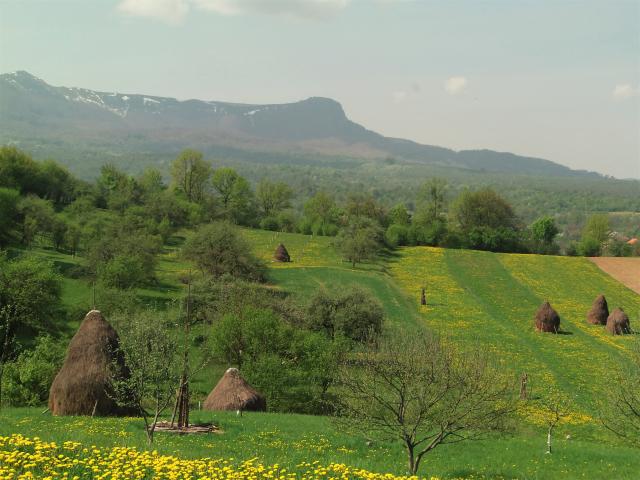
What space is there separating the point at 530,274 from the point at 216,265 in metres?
52.5

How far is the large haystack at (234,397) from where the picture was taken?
30.7 m

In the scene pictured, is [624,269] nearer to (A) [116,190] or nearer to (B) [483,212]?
(B) [483,212]

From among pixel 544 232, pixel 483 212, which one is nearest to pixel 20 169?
pixel 483 212

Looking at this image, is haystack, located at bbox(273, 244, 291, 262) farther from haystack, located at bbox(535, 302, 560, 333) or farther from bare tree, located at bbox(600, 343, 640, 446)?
bare tree, located at bbox(600, 343, 640, 446)

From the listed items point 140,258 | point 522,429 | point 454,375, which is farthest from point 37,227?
point 454,375

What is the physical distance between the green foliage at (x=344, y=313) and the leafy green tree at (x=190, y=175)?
91281 millimetres

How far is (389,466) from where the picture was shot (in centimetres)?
1895

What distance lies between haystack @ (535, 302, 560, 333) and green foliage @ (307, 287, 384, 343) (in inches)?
831

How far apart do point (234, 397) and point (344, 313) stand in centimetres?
1704

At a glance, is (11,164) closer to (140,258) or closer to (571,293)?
(140,258)

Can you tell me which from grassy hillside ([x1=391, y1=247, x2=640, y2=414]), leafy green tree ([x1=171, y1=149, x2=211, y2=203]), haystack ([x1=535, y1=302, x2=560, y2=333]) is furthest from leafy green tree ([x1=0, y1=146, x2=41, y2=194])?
haystack ([x1=535, y1=302, x2=560, y2=333])

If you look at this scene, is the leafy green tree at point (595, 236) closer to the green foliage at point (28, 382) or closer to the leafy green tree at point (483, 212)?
the leafy green tree at point (483, 212)

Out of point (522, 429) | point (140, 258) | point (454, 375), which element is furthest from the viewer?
point (140, 258)

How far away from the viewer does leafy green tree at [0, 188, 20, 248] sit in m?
67.2
